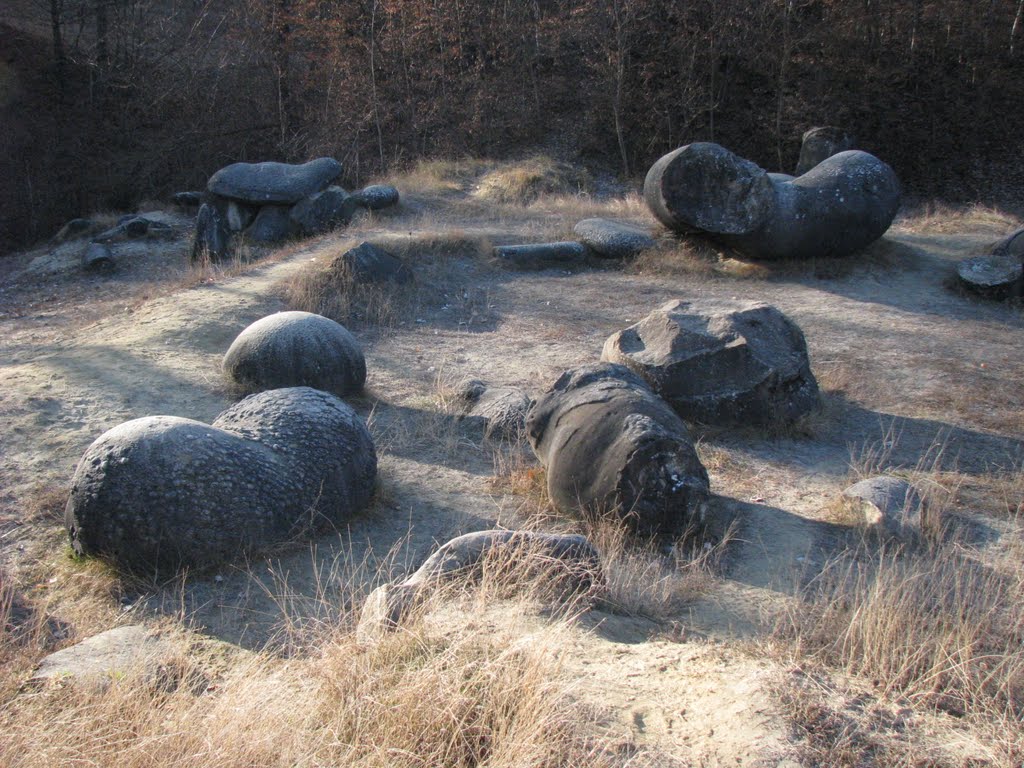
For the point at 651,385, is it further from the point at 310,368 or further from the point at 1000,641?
the point at 1000,641

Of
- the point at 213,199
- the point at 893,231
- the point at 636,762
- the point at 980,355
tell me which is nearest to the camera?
the point at 636,762

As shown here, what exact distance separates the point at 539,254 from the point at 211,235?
242 inches

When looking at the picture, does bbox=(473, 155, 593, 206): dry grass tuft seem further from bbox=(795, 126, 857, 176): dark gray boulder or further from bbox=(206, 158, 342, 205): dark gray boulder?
bbox=(795, 126, 857, 176): dark gray boulder

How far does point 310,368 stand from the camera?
7086 mm

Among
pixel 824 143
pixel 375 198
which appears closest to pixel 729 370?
pixel 375 198

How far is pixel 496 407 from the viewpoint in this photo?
6.87 m

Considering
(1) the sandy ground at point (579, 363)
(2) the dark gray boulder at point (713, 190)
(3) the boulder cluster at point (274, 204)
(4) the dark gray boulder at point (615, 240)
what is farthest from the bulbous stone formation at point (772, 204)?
(3) the boulder cluster at point (274, 204)

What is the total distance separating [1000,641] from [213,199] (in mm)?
13787

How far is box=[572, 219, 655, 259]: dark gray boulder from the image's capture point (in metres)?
11.6

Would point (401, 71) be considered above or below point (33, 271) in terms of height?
above

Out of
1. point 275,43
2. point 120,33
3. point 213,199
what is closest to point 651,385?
point 213,199

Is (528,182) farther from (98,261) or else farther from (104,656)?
(104,656)

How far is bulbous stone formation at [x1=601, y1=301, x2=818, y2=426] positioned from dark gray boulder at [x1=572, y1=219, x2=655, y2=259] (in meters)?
4.70

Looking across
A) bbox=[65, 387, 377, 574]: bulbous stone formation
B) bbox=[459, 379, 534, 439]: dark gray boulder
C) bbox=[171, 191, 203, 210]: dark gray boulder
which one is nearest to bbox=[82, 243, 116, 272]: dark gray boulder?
bbox=[171, 191, 203, 210]: dark gray boulder
